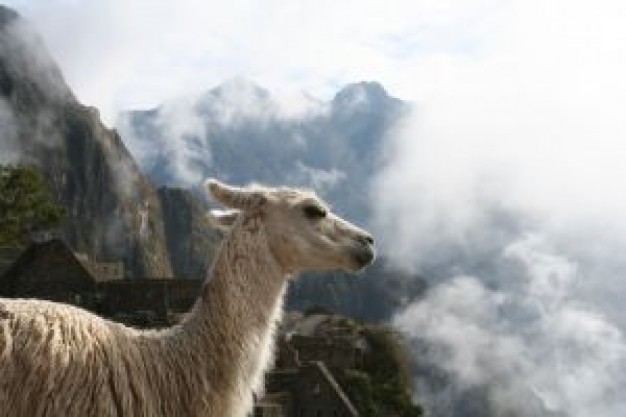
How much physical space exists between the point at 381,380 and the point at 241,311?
4512cm

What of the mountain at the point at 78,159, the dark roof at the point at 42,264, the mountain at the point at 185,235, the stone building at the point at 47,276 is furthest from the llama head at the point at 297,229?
the mountain at the point at 185,235

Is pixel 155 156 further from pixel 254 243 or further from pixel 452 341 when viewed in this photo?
pixel 254 243

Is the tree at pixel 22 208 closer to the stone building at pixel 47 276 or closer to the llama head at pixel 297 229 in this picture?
the stone building at pixel 47 276

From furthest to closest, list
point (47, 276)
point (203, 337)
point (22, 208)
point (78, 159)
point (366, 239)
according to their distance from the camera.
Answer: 1. point (78, 159)
2. point (22, 208)
3. point (47, 276)
4. point (366, 239)
5. point (203, 337)

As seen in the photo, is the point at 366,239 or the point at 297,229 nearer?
the point at 297,229

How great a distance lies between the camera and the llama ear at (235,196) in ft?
29.4

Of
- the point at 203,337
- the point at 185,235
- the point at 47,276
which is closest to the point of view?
the point at 203,337

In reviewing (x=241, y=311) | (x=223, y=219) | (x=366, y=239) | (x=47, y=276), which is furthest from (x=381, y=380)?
(x=241, y=311)

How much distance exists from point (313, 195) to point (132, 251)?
4156 inches

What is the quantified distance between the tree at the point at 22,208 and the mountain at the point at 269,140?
8931 cm

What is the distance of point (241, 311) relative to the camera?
852 cm

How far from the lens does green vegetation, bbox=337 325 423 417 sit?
163ft

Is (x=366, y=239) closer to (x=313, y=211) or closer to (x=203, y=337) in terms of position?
(x=313, y=211)

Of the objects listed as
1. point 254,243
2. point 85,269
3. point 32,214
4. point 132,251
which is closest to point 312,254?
point 254,243
